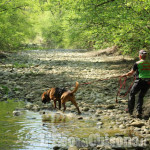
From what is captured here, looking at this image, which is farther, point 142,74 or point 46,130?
point 142,74

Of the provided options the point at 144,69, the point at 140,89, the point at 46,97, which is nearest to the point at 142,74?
the point at 144,69

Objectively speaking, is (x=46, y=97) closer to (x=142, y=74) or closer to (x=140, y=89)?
(x=140, y=89)

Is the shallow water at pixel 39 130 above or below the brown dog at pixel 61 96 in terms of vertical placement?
below

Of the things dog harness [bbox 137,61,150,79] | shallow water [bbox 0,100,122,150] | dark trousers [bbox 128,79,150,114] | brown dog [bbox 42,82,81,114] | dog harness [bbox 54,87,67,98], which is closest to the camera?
shallow water [bbox 0,100,122,150]

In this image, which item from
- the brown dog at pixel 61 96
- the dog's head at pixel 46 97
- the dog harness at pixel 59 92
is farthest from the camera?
the dog's head at pixel 46 97

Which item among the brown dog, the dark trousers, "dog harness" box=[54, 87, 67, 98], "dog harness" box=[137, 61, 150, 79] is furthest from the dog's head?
"dog harness" box=[137, 61, 150, 79]

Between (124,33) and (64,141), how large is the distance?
8.40 m

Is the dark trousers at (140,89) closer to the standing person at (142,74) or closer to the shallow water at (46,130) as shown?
the standing person at (142,74)

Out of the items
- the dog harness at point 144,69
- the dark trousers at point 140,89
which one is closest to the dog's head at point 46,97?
the dark trousers at point 140,89

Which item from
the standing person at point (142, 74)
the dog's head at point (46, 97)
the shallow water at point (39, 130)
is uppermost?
the standing person at point (142, 74)

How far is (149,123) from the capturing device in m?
6.40

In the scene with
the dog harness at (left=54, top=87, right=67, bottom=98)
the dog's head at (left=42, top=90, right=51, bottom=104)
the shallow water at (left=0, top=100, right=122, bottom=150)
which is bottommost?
the shallow water at (left=0, top=100, right=122, bottom=150)

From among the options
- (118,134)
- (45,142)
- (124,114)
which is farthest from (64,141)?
(124,114)

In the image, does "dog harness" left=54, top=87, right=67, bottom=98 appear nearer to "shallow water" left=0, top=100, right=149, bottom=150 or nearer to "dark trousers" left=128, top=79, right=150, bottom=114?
"shallow water" left=0, top=100, right=149, bottom=150
